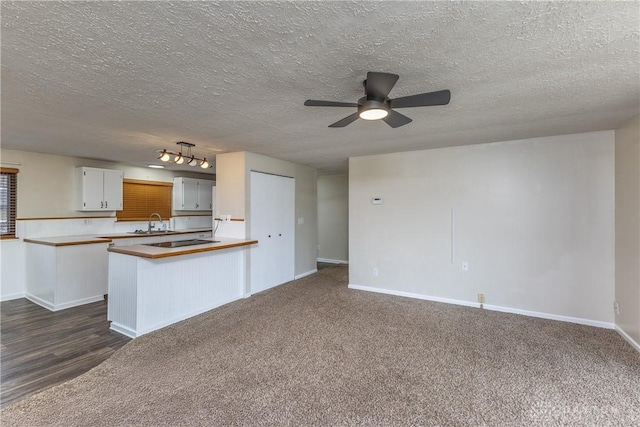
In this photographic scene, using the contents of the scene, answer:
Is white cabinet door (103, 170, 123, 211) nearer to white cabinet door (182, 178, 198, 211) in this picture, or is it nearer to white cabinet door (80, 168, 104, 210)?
white cabinet door (80, 168, 104, 210)

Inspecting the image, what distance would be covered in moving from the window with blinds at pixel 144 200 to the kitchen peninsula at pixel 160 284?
2.67 meters

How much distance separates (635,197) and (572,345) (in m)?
1.58

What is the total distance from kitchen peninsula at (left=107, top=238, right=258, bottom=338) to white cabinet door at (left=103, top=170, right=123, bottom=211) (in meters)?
2.30

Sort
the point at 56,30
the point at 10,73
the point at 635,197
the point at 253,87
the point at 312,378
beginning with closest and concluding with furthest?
1. the point at 56,30
2. the point at 10,73
3. the point at 253,87
4. the point at 312,378
5. the point at 635,197

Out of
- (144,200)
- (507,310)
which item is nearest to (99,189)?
(144,200)

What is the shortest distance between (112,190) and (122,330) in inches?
121

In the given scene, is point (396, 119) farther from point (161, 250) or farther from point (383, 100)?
point (161, 250)

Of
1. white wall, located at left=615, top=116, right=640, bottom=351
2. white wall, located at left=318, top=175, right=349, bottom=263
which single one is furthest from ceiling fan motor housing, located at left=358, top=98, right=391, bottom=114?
white wall, located at left=318, top=175, right=349, bottom=263

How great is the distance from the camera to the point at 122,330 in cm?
316

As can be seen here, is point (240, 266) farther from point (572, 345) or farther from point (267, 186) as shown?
point (572, 345)

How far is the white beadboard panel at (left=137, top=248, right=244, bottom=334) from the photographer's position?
3.13 m

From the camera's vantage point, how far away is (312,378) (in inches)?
89.2

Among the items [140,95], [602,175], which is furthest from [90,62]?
[602,175]

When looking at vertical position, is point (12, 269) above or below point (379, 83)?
below
